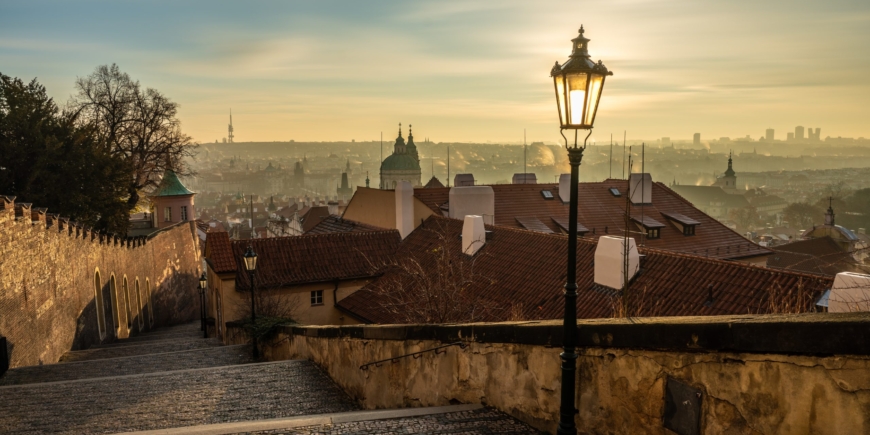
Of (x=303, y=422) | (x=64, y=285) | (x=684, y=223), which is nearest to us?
(x=303, y=422)

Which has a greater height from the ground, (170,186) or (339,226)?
(170,186)

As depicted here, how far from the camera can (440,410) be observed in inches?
247

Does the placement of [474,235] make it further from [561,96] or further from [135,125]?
[135,125]

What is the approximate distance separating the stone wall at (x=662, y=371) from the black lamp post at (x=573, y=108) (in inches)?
11.2

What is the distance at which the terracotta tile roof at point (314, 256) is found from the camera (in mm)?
19842

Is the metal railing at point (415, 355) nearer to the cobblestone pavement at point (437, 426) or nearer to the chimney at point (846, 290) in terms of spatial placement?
the cobblestone pavement at point (437, 426)

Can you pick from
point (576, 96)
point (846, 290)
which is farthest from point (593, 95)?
point (846, 290)

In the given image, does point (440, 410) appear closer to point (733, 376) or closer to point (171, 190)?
point (733, 376)

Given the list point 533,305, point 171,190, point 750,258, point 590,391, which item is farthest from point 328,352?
point 171,190

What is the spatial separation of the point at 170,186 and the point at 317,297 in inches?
1004

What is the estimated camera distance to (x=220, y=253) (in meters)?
19.3

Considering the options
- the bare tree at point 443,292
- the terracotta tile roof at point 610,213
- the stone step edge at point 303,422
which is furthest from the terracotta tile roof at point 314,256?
the stone step edge at point 303,422

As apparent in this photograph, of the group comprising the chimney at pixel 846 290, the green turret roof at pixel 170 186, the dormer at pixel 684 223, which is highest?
the green turret roof at pixel 170 186

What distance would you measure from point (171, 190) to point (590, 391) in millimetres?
41199
